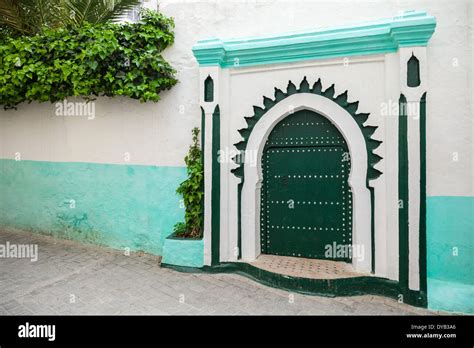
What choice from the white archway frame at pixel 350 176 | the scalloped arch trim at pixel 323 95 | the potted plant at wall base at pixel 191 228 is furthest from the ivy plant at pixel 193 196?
the white archway frame at pixel 350 176

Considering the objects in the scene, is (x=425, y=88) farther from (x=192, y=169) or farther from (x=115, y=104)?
(x=115, y=104)

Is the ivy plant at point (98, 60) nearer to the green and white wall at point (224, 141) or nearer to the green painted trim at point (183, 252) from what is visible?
the green and white wall at point (224, 141)

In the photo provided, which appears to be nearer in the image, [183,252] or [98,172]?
[183,252]

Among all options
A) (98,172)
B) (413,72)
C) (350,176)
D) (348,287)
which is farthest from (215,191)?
(413,72)

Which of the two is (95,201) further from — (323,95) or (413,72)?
(413,72)

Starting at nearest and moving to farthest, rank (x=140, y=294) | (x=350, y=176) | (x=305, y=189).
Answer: (x=140, y=294)
(x=350, y=176)
(x=305, y=189)

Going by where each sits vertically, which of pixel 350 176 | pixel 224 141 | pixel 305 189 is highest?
pixel 224 141

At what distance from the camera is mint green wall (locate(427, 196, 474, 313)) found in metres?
3.51

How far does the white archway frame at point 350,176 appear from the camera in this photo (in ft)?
12.6

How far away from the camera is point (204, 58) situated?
439 centimetres

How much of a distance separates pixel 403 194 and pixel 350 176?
701 millimetres

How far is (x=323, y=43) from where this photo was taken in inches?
155

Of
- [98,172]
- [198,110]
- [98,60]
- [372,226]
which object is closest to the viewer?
[372,226]
